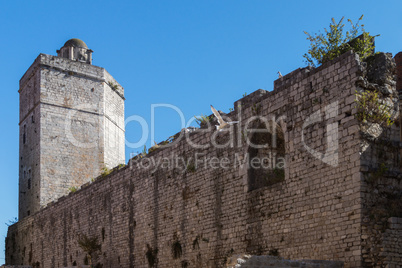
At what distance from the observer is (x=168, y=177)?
17.9m

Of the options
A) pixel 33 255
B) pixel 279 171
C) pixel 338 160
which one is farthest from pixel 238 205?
pixel 33 255

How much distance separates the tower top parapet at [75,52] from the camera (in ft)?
117

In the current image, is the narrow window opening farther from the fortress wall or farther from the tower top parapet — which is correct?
the tower top parapet

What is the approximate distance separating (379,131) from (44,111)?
23.8 metres

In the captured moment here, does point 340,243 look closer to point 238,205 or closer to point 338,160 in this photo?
point 338,160

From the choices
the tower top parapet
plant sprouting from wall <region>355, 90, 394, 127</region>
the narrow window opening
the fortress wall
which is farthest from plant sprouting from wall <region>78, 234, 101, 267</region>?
the tower top parapet

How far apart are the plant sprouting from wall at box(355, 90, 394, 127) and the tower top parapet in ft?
86.3

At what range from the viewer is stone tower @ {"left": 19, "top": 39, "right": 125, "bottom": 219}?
31.9 metres

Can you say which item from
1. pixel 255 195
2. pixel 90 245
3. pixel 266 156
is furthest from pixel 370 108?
pixel 90 245

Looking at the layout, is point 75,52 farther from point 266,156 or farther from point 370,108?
point 370,108

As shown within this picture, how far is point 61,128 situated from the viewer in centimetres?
3262

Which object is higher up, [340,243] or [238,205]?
[238,205]

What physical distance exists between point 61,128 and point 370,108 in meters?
23.8

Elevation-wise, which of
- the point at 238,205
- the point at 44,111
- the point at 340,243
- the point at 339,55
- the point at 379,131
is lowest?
the point at 340,243
